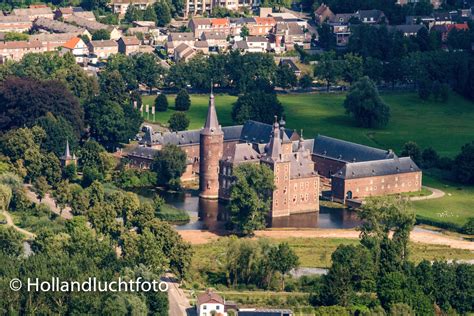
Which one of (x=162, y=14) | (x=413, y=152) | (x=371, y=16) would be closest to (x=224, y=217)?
(x=413, y=152)

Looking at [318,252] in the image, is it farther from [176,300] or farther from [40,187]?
[40,187]

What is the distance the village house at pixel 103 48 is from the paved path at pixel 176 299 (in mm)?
63766

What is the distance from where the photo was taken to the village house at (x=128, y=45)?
144 meters

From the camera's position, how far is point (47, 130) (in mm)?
107938

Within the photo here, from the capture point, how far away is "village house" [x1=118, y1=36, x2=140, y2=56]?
144 meters

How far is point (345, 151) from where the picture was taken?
106 metres

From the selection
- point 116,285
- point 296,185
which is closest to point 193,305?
point 116,285

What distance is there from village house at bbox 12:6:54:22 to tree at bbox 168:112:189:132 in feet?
146

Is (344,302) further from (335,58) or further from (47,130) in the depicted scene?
(335,58)

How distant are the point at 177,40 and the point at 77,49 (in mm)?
9564

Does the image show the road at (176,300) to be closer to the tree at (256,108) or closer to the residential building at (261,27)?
the tree at (256,108)

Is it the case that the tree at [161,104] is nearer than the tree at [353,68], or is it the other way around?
the tree at [161,104]

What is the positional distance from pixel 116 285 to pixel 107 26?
7978 cm

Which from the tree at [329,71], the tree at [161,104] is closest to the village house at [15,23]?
the tree at [161,104]
